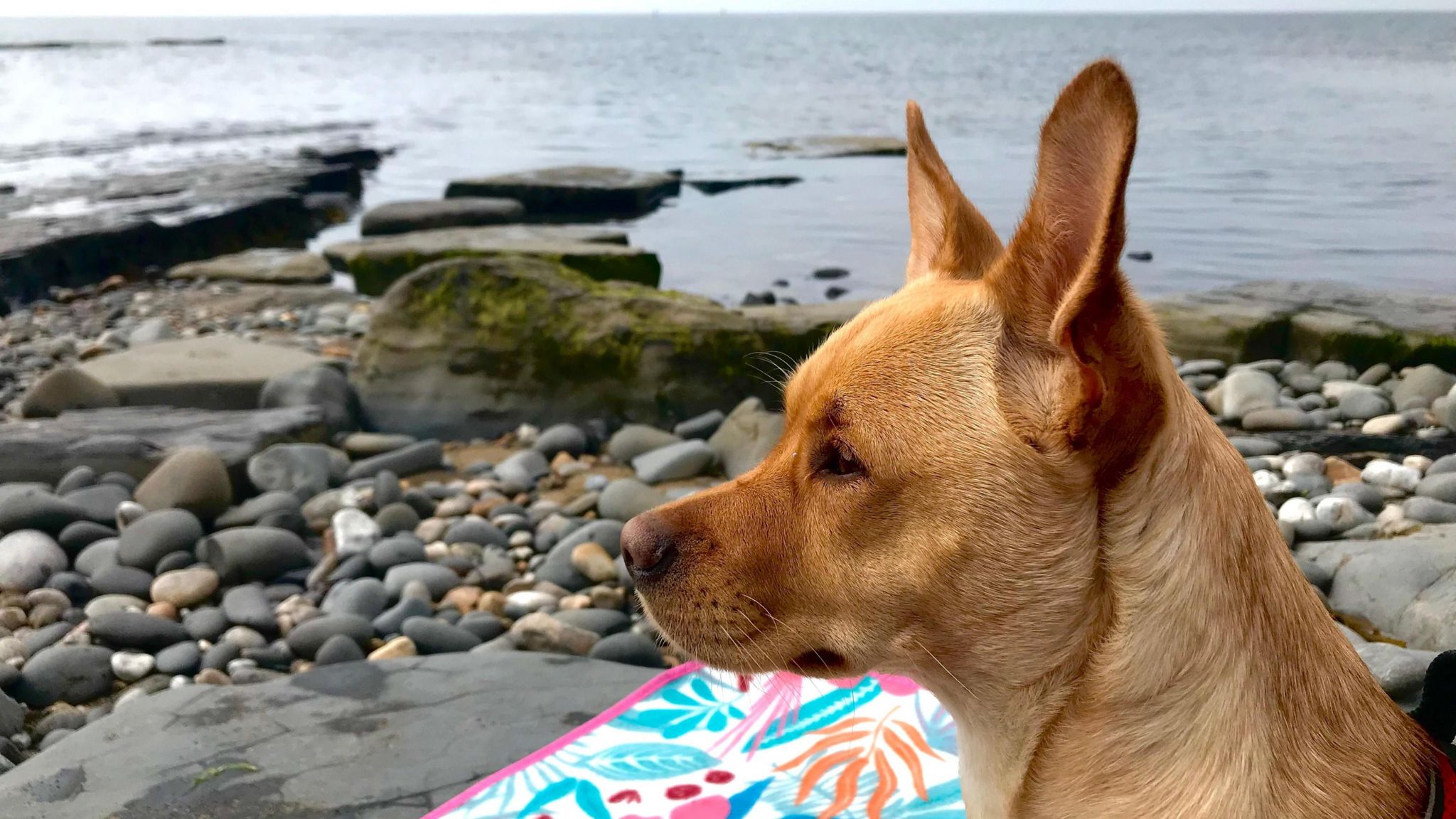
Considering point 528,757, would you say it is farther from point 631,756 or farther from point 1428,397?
point 1428,397

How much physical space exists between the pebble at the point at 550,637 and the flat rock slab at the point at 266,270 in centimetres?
1004

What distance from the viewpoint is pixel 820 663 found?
2299 millimetres

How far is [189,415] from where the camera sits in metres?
7.20

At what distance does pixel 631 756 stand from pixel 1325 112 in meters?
7.46

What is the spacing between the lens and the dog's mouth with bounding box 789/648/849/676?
7.44ft

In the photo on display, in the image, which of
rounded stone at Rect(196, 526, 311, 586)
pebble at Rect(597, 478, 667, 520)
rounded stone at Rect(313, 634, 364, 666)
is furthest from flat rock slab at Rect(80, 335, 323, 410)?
rounded stone at Rect(313, 634, 364, 666)

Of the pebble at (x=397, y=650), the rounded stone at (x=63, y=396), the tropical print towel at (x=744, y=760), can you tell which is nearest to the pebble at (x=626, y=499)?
the pebble at (x=397, y=650)

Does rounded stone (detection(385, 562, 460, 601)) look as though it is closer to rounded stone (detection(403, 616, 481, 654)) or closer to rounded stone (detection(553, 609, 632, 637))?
rounded stone (detection(403, 616, 481, 654))

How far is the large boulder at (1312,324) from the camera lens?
20.8 feet

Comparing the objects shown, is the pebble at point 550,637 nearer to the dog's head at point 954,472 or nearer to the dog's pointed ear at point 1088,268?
the dog's head at point 954,472

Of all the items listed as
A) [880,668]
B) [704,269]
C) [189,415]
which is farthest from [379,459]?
[704,269]

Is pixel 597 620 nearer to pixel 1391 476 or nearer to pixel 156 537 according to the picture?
pixel 156 537

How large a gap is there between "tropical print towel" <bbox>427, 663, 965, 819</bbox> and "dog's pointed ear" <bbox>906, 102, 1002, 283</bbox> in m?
1.41

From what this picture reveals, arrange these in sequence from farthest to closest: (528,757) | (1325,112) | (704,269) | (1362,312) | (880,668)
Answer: (704,269), (1325,112), (1362,312), (528,757), (880,668)
